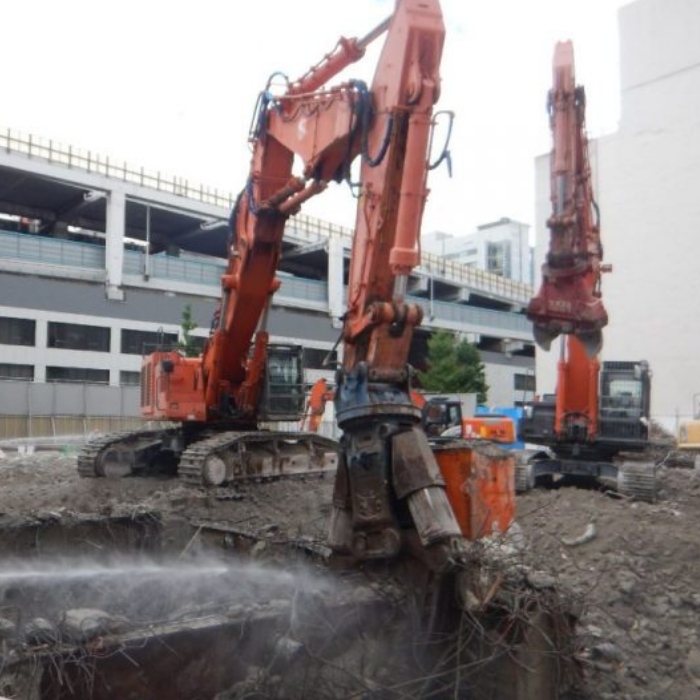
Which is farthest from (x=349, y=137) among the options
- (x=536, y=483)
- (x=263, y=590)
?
(x=536, y=483)

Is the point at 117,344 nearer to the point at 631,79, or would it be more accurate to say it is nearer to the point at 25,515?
the point at 631,79

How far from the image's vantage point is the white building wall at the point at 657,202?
33094mm

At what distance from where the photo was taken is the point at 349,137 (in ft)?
23.4

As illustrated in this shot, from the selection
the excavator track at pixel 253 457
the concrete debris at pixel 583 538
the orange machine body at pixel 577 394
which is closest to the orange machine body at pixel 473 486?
the concrete debris at pixel 583 538

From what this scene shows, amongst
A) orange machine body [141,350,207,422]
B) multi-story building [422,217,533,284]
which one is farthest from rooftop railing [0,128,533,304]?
multi-story building [422,217,533,284]

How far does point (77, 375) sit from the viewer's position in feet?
109

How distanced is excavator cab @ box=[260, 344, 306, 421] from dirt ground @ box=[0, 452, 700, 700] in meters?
1.13

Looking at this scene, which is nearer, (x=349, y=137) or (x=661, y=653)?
(x=661, y=653)

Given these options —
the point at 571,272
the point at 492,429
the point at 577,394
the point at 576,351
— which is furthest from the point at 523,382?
the point at 571,272

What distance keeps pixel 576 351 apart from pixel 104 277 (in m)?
26.4

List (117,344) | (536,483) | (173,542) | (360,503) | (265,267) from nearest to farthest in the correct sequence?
(360,503)
(173,542)
(265,267)
(536,483)
(117,344)

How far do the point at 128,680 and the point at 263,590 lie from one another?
1584 mm

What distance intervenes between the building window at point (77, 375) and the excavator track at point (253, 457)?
21.0 meters

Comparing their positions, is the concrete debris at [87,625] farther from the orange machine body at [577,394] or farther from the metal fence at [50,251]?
the metal fence at [50,251]
